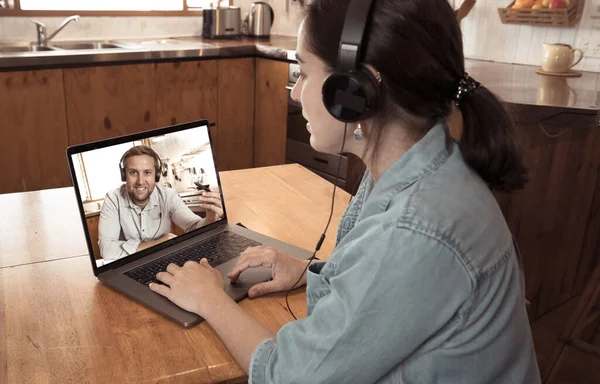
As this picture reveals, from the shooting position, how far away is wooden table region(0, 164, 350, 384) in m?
0.84

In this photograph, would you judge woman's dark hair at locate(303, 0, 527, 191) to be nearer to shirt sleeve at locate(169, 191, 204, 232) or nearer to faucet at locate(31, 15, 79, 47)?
shirt sleeve at locate(169, 191, 204, 232)

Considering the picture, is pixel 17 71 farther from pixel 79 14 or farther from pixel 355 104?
pixel 355 104

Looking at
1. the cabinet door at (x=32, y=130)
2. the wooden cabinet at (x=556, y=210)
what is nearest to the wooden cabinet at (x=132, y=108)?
the cabinet door at (x=32, y=130)

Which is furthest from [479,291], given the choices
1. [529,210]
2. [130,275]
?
[529,210]

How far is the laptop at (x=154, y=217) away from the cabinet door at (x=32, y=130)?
1.83m

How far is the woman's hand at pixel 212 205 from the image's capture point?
1.25 meters

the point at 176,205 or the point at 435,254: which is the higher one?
the point at 435,254

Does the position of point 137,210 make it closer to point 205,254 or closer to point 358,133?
point 205,254

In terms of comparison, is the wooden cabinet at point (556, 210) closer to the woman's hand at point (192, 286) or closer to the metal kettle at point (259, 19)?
the woman's hand at point (192, 286)

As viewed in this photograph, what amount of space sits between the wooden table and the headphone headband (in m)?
0.44

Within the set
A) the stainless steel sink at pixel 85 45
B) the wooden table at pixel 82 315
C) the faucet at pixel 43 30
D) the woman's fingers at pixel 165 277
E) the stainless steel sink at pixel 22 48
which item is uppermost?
the faucet at pixel 43 30

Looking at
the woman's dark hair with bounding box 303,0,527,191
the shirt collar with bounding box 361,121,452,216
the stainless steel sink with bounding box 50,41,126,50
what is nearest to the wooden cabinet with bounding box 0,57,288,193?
the stainless steel sink with bounding box 50,41,126,50

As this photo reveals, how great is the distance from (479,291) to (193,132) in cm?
70

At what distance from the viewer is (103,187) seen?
42.1 inches
